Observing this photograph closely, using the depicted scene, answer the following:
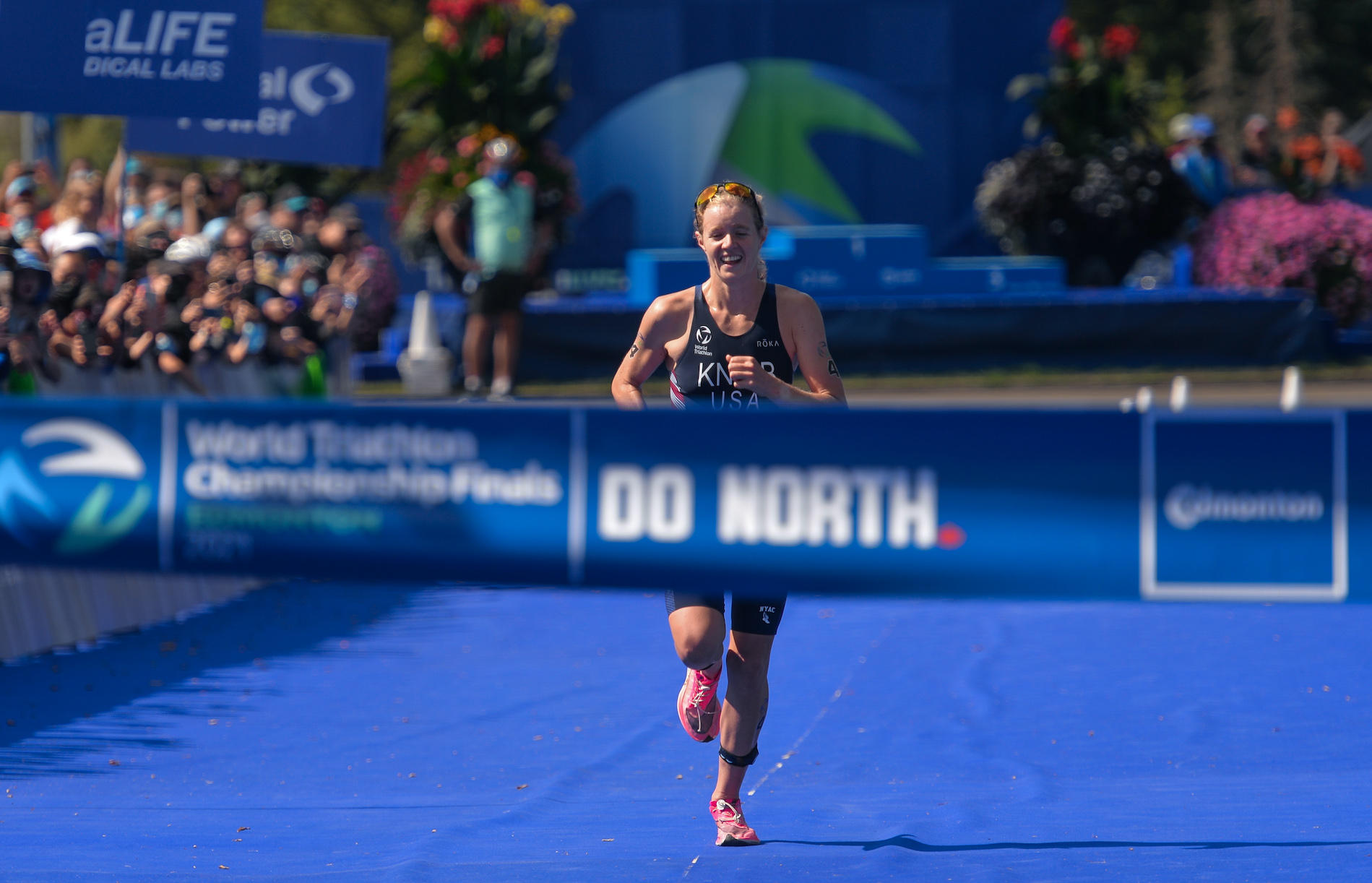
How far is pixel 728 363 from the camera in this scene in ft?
15.7

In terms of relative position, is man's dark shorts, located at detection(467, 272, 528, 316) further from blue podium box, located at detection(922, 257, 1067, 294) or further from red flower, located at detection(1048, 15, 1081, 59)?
red flower, located at detection(1048, 15, 1081, 59)

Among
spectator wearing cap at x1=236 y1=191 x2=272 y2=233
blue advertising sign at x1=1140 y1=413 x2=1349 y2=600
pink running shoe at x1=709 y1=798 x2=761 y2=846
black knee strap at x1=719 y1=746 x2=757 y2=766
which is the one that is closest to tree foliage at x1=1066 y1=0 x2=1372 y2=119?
spectator wearing cap at x1=236 y1=191 x2=272 y2=233

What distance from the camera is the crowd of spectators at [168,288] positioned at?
8.40 metres

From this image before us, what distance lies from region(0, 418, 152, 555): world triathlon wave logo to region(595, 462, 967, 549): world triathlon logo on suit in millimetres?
1249

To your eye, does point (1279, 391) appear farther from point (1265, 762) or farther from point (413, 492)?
point (413, 492)

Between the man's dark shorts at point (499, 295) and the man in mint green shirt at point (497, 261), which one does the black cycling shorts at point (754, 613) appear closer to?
the man in mint green shirt at point (497, 261)

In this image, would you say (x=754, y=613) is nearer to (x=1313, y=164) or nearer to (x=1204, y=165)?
(x=1204, y=165)

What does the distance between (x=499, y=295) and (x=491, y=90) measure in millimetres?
5970

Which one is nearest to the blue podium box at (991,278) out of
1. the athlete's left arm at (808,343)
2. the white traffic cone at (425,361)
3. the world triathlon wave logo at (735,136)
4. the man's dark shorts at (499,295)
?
the world triathlon wave logo at (735,136)

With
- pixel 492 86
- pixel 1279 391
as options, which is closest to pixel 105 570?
pixel 1279 391

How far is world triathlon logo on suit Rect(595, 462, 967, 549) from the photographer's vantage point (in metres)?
4.03

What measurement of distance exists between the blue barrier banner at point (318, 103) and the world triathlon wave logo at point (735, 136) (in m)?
12.2

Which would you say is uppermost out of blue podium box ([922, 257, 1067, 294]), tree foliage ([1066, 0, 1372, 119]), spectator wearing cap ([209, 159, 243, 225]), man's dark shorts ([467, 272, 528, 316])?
tree foliage ([1066, 0, 1372, 119])

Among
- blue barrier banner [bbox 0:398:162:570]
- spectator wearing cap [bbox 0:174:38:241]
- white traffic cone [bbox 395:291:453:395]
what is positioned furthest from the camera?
white traffic cone [bbox 395:291:453:395]
